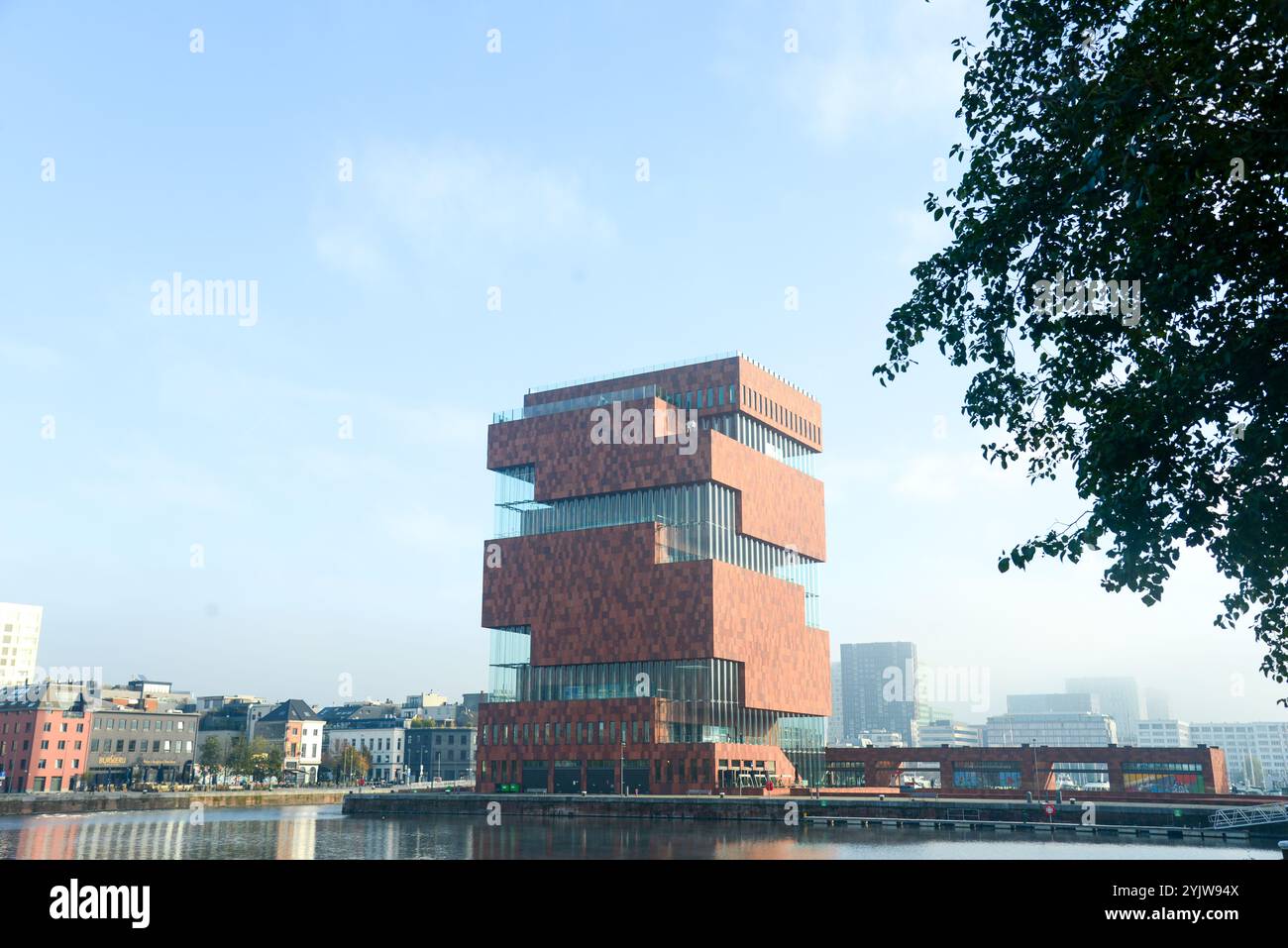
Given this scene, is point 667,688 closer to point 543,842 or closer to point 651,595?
point 651,595

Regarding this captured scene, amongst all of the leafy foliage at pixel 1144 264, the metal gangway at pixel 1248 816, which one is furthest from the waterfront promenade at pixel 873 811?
the leafy foliage at pixel 1144 264

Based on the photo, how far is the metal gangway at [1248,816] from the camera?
63.4 m

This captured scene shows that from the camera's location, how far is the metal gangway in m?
63.4

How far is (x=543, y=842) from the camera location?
6178 centimetres

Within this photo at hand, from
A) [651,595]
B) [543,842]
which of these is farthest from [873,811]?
[651,595]

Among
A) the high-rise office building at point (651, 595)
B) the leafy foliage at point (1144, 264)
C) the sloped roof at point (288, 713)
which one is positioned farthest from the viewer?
the sloped roof at point (288, 713)

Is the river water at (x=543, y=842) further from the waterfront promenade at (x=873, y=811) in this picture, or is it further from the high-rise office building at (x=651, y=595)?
the high-rise office building at (x=651, y=595)

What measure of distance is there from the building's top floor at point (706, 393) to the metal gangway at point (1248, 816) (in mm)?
69337

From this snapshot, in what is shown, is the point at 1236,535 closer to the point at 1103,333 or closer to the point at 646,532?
the point at 1103,333

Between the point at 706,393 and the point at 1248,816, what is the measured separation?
7415 centimetres

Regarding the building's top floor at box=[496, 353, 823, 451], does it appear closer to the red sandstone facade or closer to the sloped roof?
the red sandstone facade
